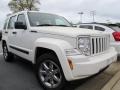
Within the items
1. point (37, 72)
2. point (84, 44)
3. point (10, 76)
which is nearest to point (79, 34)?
point (84, 44)

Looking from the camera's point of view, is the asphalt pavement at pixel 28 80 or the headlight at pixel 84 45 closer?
the headlight at pixel 84 45

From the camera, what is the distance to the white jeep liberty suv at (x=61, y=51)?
4.10 meters

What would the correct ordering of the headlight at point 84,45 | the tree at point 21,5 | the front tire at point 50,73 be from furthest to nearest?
the tree at point 21,5, the front tire at point 50,73, the headlight at point 84,45

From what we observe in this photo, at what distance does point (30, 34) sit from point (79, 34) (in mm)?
1696

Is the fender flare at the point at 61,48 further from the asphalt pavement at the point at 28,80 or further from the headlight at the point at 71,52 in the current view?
the asphalt pavement at the point at 28,80

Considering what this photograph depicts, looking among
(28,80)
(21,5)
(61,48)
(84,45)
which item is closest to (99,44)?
(84,45)

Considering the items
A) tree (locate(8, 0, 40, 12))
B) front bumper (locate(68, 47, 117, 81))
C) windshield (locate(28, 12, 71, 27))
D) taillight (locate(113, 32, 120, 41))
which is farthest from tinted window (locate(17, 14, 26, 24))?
tree (locate(8, 0, 40, 12))

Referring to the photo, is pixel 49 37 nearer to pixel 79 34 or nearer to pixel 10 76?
pixel 79 34

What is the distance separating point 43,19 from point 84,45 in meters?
2.17

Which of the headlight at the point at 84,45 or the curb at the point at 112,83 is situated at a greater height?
the headlight at the point at 84,45

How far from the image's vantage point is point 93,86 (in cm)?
508

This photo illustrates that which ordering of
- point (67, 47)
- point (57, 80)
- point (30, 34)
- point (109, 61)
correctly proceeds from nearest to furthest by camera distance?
point (67, 47), point (57, 80), point (109, 61), point (30, 34)

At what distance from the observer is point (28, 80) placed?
5.64m

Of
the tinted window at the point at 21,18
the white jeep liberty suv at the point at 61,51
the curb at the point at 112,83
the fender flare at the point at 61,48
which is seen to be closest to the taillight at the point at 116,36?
the curb at the point at 112,83
